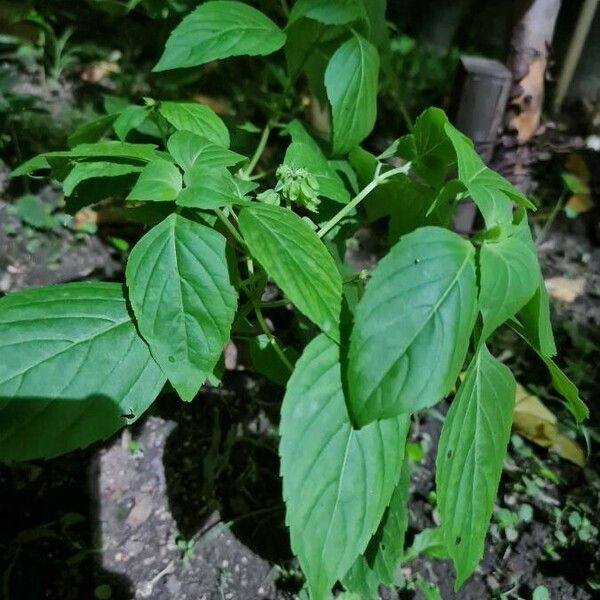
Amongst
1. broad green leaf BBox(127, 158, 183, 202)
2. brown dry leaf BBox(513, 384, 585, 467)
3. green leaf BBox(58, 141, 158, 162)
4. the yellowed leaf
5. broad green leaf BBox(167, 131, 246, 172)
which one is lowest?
brown dry leaf BBox(513, 384, 585, 467)

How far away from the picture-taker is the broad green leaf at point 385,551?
96 cm

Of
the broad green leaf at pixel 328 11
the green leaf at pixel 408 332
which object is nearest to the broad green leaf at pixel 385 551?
the green leaf at pixel 408 332

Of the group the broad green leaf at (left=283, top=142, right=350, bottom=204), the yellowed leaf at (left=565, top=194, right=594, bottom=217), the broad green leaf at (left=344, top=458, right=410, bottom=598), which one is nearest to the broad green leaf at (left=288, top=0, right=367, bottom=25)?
the broad green leaf at (left=283, top=142, right=350, bottom=204)

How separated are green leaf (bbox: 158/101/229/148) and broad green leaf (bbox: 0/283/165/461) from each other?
289mm

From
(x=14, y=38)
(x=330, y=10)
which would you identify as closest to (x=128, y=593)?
(x=330, y=10)

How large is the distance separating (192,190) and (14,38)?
58.0 inches

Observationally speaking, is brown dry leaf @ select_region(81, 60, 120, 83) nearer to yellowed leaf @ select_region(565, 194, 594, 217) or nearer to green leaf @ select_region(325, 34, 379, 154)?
green leaf @ select_region(325, 34, 379, 154)

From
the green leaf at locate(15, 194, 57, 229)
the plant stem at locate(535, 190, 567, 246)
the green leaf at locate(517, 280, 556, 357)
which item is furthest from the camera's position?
A: the plant stem at locate(535, 190, 567, 246)

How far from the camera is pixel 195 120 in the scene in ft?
3.07

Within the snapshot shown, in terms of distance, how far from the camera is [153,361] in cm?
76

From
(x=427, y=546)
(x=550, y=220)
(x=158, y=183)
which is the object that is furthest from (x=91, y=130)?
(x=550, y=220)

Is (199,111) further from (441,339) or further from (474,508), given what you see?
(474,508)

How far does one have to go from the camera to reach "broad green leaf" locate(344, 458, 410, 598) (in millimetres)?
957

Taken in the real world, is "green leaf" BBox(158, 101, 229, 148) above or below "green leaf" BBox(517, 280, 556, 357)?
above
